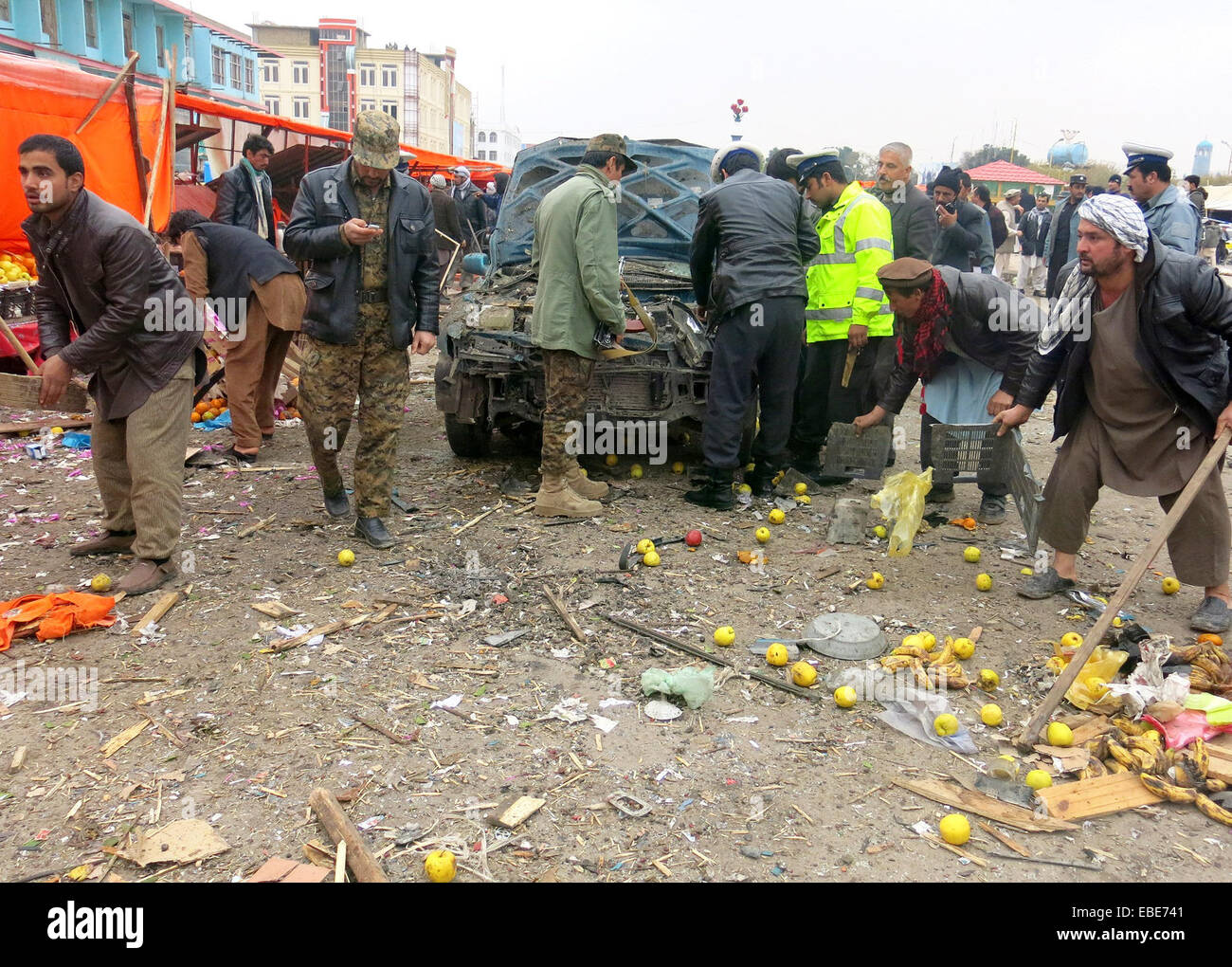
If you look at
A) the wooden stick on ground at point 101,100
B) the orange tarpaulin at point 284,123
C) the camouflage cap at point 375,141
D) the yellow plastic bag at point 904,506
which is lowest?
the yellow plastic bag at point 904,506

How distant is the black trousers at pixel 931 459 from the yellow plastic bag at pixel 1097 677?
2056 millimetres

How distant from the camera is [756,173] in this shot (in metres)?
6.01

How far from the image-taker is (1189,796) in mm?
3068

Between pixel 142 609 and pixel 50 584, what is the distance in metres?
0.74

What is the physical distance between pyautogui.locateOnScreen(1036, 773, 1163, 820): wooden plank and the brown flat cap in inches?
120

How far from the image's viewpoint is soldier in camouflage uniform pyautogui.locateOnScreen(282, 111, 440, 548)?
4898mm

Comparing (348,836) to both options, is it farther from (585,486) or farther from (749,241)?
(749,241)

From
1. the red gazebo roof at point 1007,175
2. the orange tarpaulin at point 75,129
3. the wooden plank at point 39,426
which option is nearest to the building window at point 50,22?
the orange tarpaulin at point 75,129

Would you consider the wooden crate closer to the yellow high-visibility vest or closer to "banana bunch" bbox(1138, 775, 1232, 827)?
the yellow high-visibility vest

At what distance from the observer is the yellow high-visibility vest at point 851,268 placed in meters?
6.02

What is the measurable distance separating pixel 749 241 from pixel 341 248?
2.57 metres

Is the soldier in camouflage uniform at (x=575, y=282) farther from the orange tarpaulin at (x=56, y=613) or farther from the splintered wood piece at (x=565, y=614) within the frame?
the orange tarpaulin at (x=56, y=613)

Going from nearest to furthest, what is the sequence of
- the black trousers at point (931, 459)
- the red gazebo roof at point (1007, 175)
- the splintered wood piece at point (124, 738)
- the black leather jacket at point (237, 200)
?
1. the splintered wood piece at point (124, 738)
2. the black trousers at point (931, 459)
3. the black leather jacket at point (237, 200)
4. the red gazebo roof at point (1007, 175)
